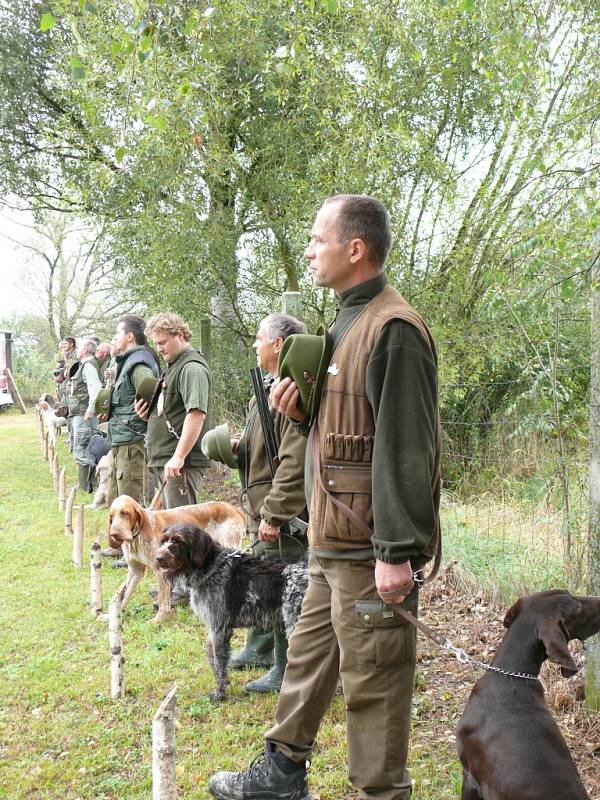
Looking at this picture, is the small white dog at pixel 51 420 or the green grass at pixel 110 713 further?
the small white dog at pixel 51 420

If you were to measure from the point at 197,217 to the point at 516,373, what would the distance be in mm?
4916

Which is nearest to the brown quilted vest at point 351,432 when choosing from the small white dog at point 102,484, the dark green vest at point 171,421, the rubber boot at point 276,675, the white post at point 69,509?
the rubber boot at point 276,675

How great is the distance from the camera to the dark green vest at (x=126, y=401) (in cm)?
675

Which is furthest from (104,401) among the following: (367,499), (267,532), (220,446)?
(367,499)

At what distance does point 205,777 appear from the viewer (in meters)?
3.71

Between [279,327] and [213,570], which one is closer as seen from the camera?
[279,327]

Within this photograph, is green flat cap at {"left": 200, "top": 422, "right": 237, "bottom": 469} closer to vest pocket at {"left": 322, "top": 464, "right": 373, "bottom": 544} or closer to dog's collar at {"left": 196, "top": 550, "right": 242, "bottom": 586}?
dog's collar at {"left": 196, "top": 550, "right": 242, "bottom": 586}

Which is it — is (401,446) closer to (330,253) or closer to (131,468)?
(330,253)

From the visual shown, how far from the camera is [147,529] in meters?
6.20

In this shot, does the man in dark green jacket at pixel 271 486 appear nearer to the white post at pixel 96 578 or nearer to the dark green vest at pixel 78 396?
the white post at pixel 96 578

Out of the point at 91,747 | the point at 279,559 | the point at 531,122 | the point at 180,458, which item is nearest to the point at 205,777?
the point at 91,747

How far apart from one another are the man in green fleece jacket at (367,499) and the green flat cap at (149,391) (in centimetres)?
344

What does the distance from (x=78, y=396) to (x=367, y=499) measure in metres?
10.0

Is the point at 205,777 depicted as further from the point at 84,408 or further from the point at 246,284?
the point at 84,408
